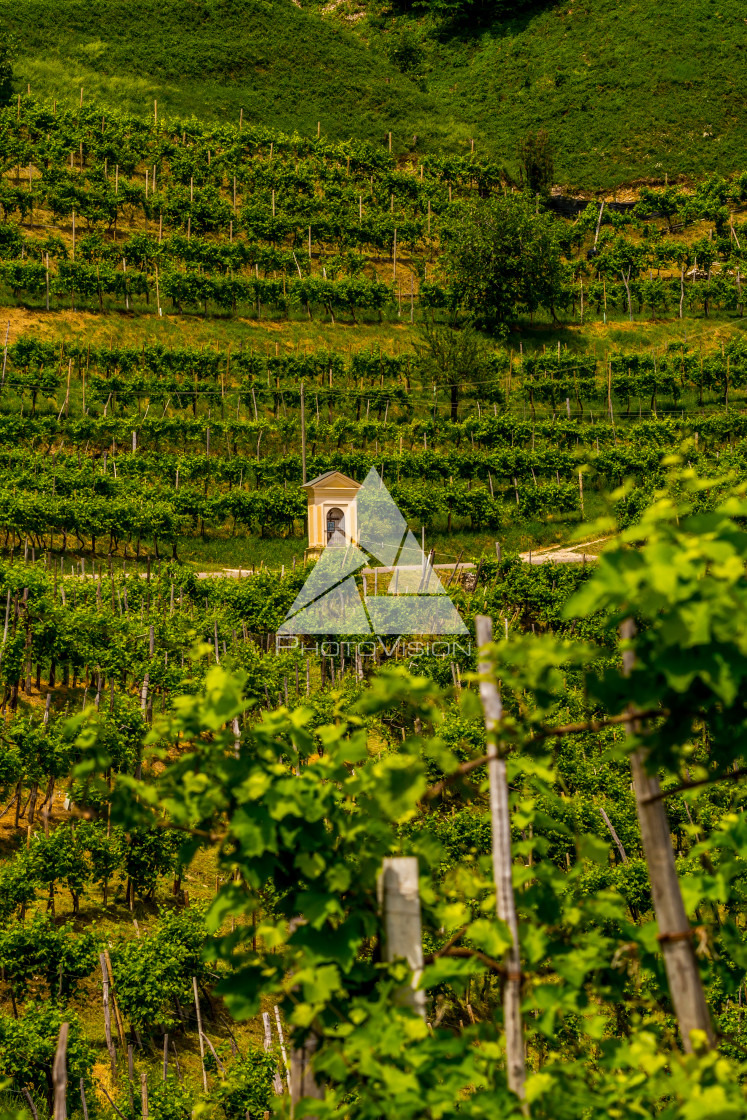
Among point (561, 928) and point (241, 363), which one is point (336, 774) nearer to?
point (561, 928)

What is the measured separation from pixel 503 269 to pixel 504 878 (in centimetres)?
5150

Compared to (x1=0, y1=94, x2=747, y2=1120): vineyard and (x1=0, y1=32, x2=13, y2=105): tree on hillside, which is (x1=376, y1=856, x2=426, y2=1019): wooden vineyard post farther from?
(x1=0, y1=32, x2=13, y2=105): tree on hillside

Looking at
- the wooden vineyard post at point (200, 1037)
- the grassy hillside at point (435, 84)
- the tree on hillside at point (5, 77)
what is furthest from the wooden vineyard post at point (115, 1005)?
the grassy hillside at point (435, 84)

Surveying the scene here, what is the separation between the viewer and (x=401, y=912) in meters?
3.21

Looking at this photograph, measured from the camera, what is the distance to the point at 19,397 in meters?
36.7

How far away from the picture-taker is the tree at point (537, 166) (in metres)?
71.8

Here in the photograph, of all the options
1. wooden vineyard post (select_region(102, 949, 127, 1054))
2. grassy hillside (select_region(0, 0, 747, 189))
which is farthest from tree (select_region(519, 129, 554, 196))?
wooden vineyard post (select_region(102, 949, 127, 1054))

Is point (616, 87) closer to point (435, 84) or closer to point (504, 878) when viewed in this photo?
point (435, 84)

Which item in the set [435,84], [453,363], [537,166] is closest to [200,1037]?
[453,363]

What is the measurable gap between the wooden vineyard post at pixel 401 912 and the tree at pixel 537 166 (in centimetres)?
7341

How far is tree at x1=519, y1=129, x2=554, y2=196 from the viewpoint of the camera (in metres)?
71.8

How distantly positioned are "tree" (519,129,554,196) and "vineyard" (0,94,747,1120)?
1.81 metres

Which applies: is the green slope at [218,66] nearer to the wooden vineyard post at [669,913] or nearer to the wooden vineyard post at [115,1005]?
the wooden vineyard post at [115,1005]

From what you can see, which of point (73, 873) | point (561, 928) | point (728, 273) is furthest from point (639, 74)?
point (561, 928)
